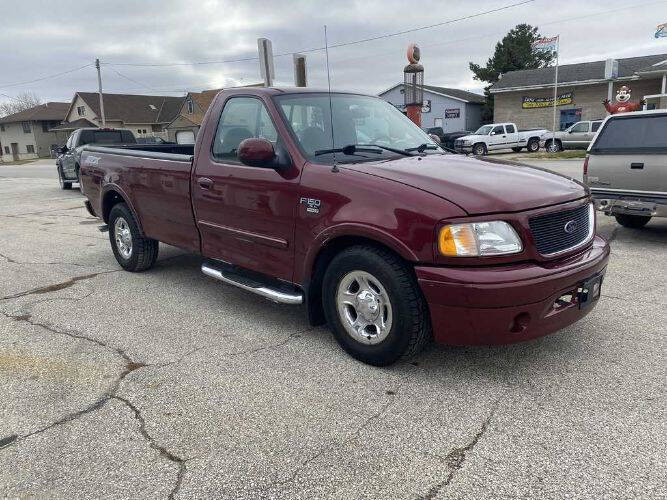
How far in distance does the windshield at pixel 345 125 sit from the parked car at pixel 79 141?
1350 centimetres

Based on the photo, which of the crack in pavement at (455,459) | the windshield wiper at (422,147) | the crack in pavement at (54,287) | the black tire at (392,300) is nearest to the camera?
the crack in pavement at (455,459)

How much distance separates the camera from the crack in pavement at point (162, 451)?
2.52 m

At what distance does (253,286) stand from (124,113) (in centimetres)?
6385

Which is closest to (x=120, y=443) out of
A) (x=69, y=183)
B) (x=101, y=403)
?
(x=101, y=403)

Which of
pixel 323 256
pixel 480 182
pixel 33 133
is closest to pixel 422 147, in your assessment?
pixel 480 182

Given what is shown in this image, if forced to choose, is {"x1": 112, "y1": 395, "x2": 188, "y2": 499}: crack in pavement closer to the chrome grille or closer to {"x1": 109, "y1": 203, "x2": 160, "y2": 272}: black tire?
the chrome grille

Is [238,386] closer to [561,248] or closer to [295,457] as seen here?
[295,457]

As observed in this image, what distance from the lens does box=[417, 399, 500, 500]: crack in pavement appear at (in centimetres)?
243

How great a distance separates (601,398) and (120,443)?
2.76m

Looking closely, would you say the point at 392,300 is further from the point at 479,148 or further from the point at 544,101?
the point at 544,101

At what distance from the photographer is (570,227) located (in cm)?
346

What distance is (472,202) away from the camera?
10.3ft

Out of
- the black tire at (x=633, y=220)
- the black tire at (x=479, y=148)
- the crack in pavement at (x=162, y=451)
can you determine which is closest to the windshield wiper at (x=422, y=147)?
the crack in pavement at (x=162, y=451)

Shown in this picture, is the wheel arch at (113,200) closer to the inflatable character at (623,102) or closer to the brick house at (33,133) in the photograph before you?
the inflatable character at (623,102)
